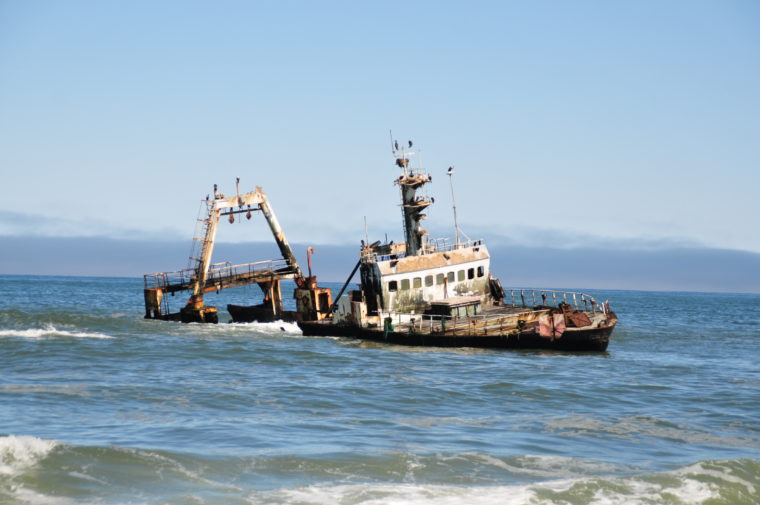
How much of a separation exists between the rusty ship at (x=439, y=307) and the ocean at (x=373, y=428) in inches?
39.8

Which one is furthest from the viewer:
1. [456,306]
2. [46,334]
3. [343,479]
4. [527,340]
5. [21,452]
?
[46,334]

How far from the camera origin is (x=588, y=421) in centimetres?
1942

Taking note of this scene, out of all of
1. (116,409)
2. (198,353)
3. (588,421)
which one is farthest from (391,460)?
(198,353)

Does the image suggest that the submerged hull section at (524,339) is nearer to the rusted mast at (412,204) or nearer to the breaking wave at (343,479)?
the rusted mast at (412,204)

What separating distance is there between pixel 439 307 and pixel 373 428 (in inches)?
756

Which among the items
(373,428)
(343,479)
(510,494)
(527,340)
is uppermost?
(527,340)

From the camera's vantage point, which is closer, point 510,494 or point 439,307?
point 510,494

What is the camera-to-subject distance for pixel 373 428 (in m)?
18.2

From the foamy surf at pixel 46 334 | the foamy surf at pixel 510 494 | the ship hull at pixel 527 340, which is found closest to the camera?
the foamy surf at pixel 510 494

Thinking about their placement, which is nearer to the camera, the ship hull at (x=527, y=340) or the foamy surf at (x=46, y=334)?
the ship hull at (x=527, y=340)

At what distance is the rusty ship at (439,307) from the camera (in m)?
33.4

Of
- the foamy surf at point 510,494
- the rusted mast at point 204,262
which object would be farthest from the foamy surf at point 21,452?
the rusted mast at point 204,262

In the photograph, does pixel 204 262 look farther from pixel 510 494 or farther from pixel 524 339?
pixel 510 494

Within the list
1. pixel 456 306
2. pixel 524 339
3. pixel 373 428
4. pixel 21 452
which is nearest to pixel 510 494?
pixel 373 428
